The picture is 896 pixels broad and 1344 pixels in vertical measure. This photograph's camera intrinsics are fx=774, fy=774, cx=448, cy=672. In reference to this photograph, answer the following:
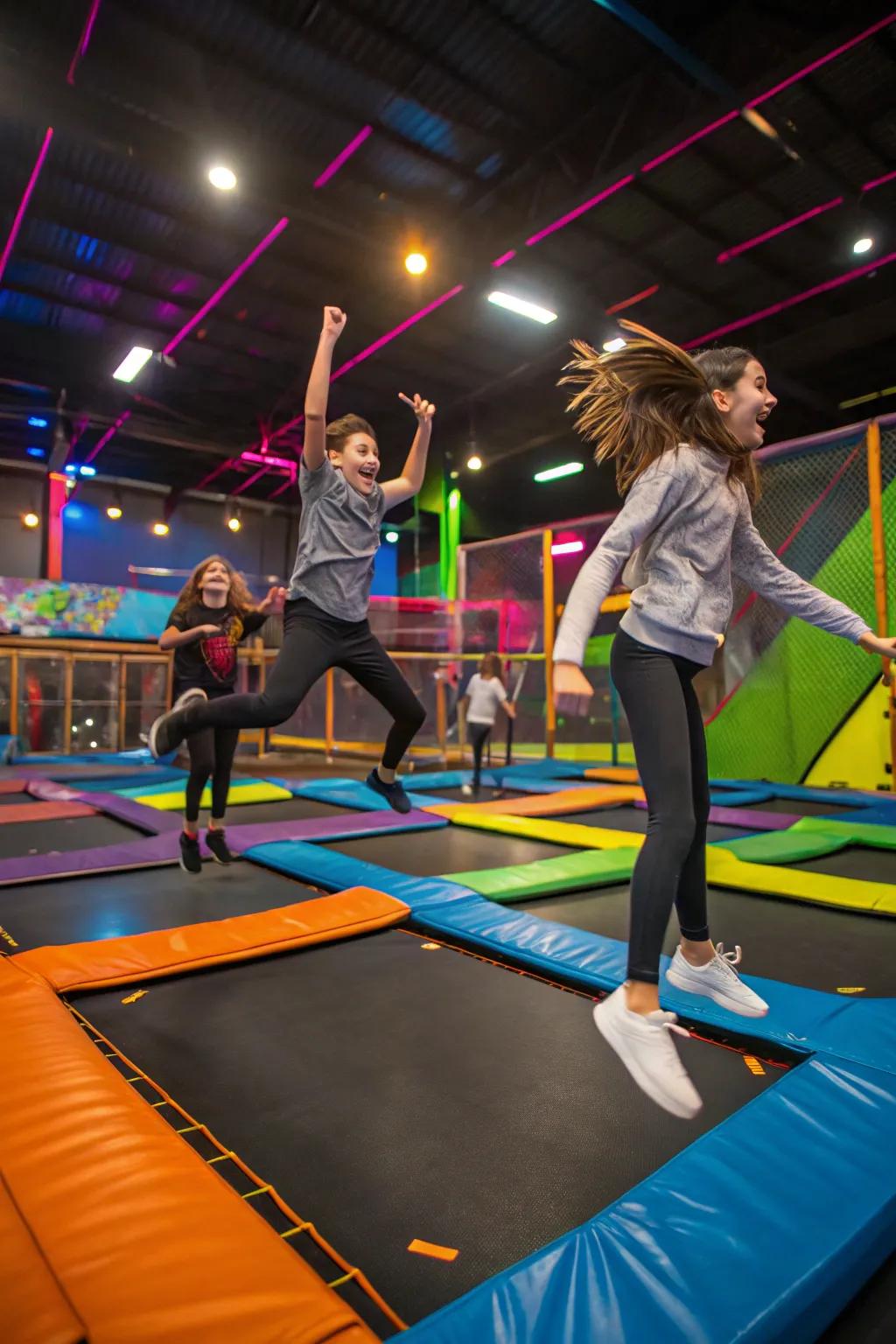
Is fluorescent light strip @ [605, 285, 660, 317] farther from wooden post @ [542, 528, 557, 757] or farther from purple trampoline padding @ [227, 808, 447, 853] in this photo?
purple trampoline padding @ [227, 808, 447, 853]

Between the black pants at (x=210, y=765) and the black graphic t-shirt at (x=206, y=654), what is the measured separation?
3.0 inches

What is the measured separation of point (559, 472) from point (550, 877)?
9.56 metres

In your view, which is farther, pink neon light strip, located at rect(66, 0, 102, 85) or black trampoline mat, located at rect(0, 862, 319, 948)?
pink neon light strip, located at rect(66, 0, 102, 85)

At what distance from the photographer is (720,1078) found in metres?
1.31

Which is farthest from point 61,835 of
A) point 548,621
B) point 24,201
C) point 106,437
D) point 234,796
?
point 106,437

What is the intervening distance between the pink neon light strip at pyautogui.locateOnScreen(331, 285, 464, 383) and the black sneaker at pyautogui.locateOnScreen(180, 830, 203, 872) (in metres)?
5.96

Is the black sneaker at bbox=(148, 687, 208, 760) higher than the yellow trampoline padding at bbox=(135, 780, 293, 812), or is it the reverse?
the black sneaker at bbox=(148, 687, 208, 760)

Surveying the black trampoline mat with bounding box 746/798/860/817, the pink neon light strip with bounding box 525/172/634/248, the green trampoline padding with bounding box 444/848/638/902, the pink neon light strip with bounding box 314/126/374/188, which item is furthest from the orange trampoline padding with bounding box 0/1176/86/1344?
the pink neon light strip with bounding box 314/126/374/188

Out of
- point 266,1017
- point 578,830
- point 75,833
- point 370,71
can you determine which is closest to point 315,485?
point 266,1017

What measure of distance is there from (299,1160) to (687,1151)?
0.53 metres

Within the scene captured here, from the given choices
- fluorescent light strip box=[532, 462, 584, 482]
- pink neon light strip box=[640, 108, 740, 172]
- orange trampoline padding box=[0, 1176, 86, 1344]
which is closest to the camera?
orange trampoline padding box=[0, 1176, 86, 1344]

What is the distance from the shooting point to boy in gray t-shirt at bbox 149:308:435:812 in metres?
2.16

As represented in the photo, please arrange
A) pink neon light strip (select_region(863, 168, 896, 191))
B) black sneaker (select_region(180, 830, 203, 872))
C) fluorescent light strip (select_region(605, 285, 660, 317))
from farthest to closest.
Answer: fluorescent light strip (select_region(605, 285, 660, 317)), pink neon light strip (select_region(863, 168, 896, 191)), black sneaker (select_region(180, 830, 203, 872))

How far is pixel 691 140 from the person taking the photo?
17.3ft
